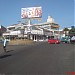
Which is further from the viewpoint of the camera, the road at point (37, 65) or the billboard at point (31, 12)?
the billboard at point (31, 12)

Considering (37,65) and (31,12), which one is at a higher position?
(31,12)

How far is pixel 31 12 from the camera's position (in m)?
88.9

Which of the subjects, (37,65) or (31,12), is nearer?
(37,65)

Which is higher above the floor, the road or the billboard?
the billboard

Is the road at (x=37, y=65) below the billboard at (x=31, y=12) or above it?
below

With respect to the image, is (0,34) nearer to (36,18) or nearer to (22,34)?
(22,34)

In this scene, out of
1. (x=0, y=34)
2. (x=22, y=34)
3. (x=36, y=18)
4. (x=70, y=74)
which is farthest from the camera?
(x=0, y=34)

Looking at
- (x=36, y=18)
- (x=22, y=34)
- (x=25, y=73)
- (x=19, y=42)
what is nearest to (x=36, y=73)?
(x=25, y=73)

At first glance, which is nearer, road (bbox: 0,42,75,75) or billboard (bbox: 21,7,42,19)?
road (bbox: 0,42,75,75)

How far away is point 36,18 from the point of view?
88.7m

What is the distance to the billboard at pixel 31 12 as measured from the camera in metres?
88.4

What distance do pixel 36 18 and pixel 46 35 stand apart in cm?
2979

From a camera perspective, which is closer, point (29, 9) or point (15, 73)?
point (15, 73)

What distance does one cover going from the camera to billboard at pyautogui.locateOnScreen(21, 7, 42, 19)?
290 ft
